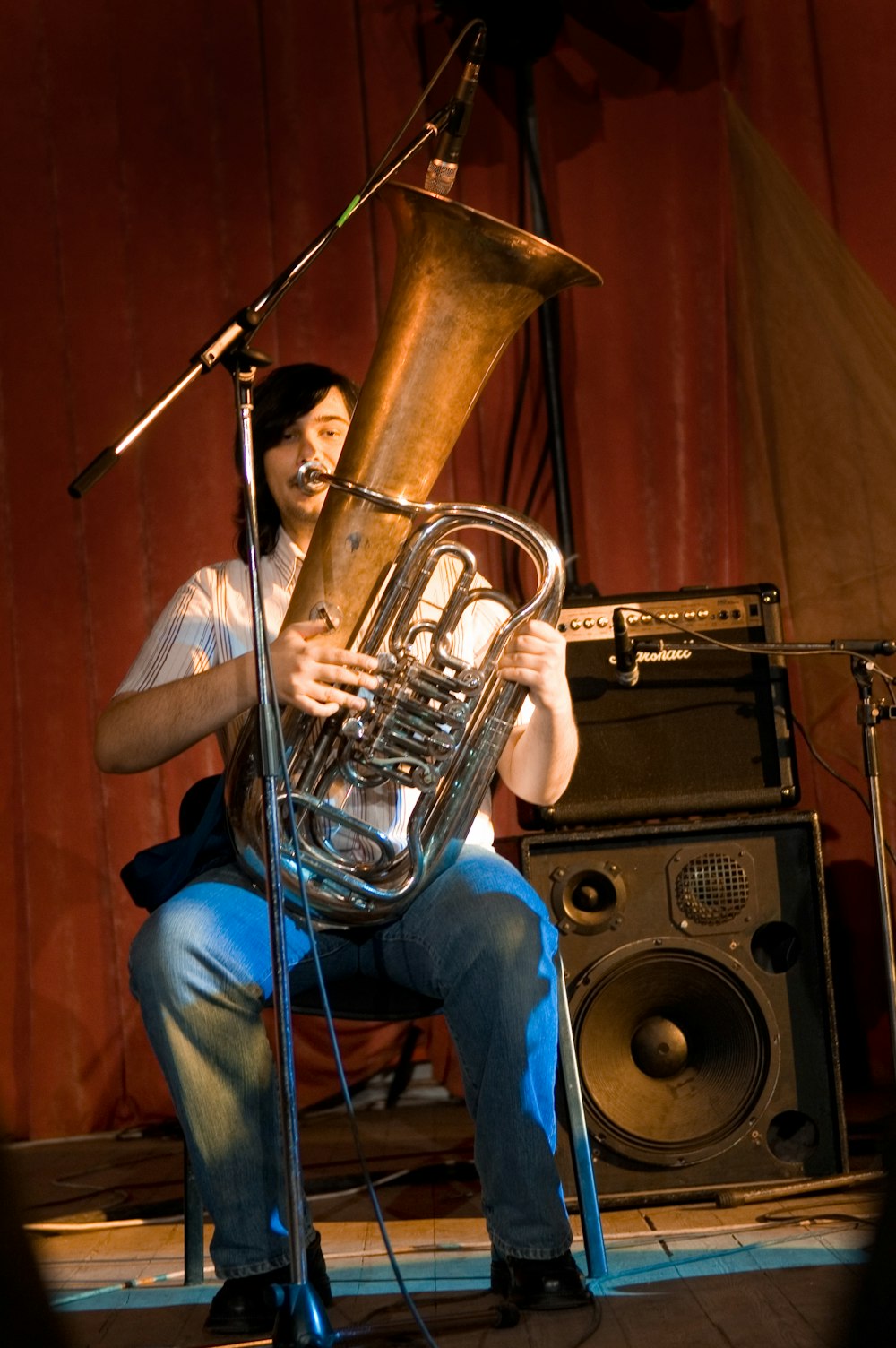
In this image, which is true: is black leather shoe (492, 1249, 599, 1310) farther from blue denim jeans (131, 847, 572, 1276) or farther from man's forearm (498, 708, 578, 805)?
man's forearm (498, 708, 578, 805)

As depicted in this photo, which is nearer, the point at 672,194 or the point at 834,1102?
the point at 834,1102

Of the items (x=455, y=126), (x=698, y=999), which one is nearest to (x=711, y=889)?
(x=698, y=999)

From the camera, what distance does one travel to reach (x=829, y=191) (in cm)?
333

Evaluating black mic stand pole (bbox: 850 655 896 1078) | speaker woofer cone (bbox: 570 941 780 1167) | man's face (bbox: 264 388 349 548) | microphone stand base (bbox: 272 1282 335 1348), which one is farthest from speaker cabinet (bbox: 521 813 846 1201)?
microphone stand base (bbox: 272 1282 335 1348)

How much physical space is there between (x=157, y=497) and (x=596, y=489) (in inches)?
44.4

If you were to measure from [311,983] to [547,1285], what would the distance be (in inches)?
20.3

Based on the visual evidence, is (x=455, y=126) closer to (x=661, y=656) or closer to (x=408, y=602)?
(x=408, y=602)

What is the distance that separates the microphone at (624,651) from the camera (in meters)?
2.35

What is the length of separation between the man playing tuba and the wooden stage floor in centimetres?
10

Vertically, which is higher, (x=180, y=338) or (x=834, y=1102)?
(x=180, y=338)

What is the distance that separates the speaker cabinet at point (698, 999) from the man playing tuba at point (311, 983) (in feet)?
1.31

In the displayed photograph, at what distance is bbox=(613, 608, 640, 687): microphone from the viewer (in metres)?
2.35

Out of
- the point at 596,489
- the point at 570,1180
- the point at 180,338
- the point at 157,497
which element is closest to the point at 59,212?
the point at 180,338

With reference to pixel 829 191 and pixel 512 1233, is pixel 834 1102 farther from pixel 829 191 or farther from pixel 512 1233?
pixel 829 191
